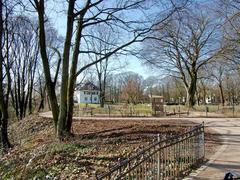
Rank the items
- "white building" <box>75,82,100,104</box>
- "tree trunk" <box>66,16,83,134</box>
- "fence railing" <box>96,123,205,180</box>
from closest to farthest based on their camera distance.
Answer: "fence railing" <box>96,123,205,180</box> → "tree trunk" <box>66,16,83,134</box> → "white building" <box>75,82,100,104</box>

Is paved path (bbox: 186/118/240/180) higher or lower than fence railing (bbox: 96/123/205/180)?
lower

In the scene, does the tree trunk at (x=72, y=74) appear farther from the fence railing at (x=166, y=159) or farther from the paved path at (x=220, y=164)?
the fence railing at (x=166, y=159)

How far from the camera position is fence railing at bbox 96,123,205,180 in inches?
235

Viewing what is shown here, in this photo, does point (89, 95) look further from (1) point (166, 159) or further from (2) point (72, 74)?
(1) point (166, 159)

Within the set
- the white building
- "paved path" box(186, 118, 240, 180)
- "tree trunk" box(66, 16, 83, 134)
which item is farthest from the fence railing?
the white building

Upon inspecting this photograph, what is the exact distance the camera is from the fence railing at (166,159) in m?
5.98

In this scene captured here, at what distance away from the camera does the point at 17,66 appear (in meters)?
42.8

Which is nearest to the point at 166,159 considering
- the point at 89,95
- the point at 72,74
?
the point at 72,74

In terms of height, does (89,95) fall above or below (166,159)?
above

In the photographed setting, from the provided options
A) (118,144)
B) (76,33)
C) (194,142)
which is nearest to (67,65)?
(76,33)

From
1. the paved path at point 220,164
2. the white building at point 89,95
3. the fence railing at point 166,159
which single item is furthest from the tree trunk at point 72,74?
the white building at point 89,95

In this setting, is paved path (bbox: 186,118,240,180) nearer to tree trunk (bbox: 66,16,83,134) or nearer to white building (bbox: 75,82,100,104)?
tree trunk (bbox: 66,16,83,134)

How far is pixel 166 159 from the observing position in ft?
26.4

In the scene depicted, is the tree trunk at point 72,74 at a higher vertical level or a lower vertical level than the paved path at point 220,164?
higher
